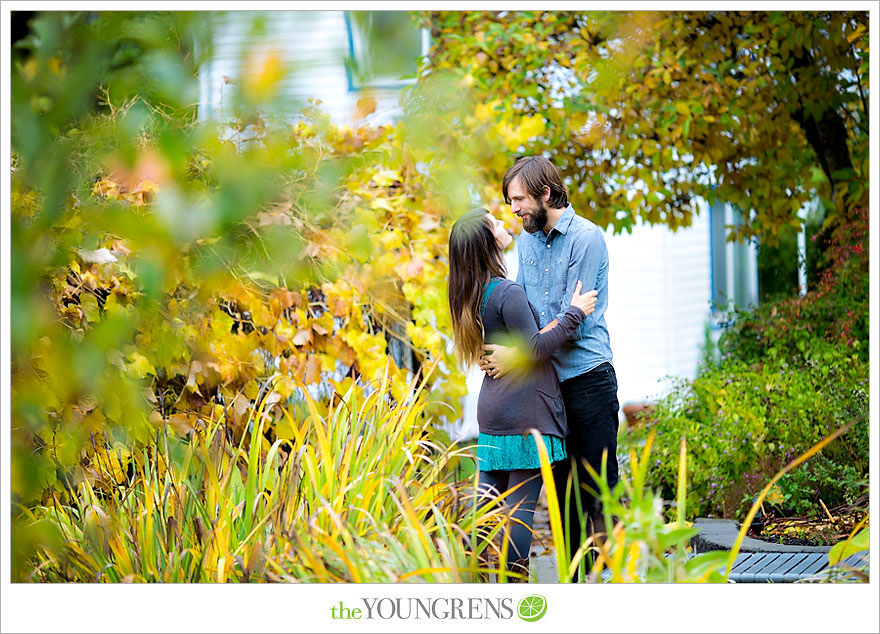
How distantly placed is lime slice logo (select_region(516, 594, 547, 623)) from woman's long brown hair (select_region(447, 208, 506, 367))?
778 millimetres

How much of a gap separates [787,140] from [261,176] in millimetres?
4105

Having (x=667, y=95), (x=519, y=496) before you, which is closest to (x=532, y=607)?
(x=519, y=496)

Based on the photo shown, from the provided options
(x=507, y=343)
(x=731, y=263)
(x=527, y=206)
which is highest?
(x=527, y=206)

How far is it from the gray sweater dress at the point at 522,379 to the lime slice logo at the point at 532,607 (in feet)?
1.84

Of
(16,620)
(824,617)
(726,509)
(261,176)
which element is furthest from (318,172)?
(726,509)

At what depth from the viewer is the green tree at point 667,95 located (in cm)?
478

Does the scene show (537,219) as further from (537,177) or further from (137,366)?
(137,366)

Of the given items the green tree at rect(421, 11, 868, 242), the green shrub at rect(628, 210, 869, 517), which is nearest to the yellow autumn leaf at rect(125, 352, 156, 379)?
the green tree at rect(421, 11, 868, 242)

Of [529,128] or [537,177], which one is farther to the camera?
[529,128]

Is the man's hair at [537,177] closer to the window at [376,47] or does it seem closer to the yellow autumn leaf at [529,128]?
the window at [376,47]

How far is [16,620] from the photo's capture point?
7.16ft

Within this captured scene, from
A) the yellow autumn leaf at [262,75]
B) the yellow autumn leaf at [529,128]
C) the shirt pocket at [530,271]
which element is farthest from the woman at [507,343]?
Result: the yellow autumn leaf at [529,128]

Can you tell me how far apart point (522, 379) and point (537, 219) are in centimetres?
51

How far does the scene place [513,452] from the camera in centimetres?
259
